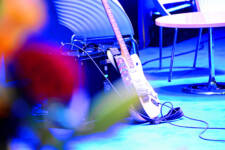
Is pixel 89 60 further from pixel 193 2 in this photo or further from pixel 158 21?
pixel 193 2

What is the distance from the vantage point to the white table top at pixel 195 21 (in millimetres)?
3152

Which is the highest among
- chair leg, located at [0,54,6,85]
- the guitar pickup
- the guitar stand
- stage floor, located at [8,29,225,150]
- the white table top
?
the white table top

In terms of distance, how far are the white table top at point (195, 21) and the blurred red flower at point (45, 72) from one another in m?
0.84

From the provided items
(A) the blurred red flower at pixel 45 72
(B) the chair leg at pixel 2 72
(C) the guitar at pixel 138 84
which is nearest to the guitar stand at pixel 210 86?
(C) the guitar at pixel 138 84

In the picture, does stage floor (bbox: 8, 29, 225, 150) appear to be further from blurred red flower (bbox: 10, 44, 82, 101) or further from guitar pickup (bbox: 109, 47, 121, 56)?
guitar pickup (bbox: 109, 47, 121, 56)

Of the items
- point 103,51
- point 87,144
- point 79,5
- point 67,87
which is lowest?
point 87,144

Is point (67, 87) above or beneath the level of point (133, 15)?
beneath

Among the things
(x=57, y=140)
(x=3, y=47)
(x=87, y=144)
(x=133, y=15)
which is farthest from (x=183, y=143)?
(x=133, y=15)

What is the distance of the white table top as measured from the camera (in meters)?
3.15

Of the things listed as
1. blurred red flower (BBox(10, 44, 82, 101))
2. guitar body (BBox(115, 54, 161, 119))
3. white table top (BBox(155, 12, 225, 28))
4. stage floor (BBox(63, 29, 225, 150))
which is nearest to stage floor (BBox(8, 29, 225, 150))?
stage floor (BBox(63, 29, 225, 150))

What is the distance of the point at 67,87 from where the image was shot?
2783 mm

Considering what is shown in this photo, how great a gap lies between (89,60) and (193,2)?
6.45 feet

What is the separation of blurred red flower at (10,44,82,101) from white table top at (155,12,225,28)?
84 cm

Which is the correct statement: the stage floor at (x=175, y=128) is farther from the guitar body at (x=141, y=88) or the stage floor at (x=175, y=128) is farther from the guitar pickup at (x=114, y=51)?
the guitar pickup at (x=114, y=51)
